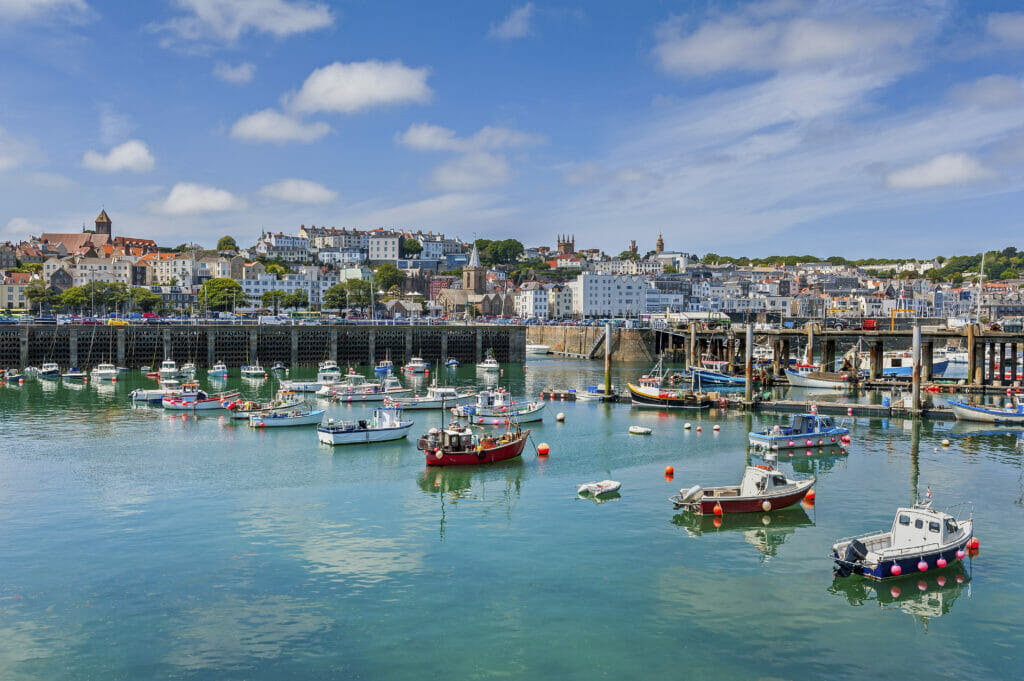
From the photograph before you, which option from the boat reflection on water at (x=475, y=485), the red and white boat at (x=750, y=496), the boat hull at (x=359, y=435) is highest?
the boat hull at (x=359, y=435)

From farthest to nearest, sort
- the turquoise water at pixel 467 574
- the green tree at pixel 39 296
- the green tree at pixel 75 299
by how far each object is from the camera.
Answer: the green tree at pixel 39 296 → the green tree at pixel 75 299 → the turquoise water at pixel 467 574

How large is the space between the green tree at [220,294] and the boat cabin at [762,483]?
156 m

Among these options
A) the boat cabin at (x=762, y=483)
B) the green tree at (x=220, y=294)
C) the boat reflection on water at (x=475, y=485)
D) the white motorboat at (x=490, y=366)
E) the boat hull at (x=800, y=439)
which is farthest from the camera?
the green tree at (x=220, y=294)

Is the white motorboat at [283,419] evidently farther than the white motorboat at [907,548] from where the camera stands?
Yes

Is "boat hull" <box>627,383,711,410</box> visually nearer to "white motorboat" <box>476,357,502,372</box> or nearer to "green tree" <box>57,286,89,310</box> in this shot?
"white motorboat" <box>476,357,502,372</box>

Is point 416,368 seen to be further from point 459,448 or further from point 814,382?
point 459,448

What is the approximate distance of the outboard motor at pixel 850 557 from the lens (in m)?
25.2

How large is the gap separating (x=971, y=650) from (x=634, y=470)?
70.6 ft

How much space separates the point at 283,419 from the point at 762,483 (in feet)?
112

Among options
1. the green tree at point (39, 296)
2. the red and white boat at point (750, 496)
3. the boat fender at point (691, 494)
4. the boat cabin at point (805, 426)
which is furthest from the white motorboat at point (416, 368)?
the green tree at point (39, 296)

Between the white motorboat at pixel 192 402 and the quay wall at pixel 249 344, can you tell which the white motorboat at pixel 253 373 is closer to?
the quay wall at pixel 249 344

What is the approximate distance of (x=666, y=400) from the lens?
64750mm

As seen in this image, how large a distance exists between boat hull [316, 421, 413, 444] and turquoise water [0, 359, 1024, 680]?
2625 mm

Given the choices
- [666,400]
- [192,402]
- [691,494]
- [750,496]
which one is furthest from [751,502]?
[192,402]
